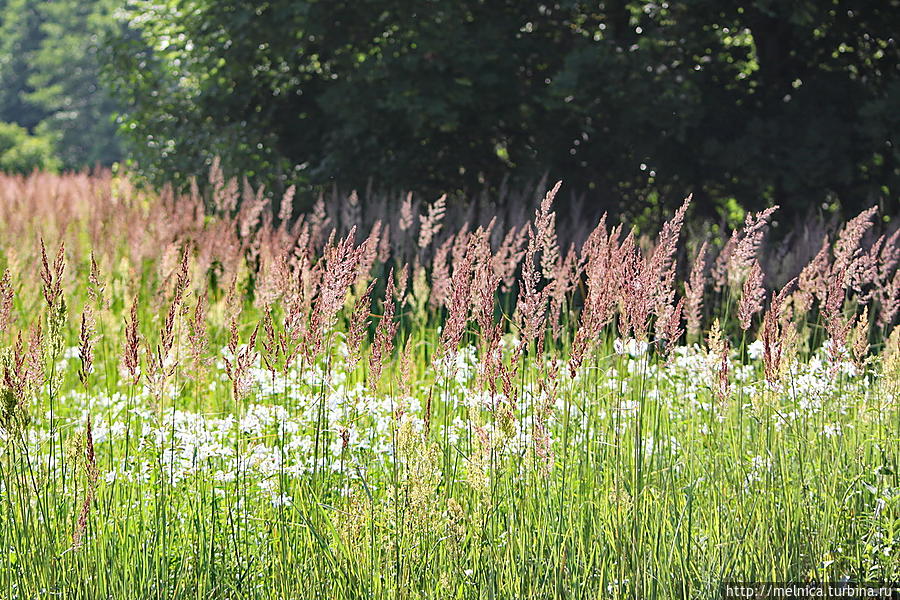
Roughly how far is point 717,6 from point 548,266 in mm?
6867

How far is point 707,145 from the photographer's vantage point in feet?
31.9

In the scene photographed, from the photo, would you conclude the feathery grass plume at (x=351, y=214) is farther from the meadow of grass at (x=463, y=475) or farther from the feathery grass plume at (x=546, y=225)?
the feathery grass plume at (x=546, y=225)

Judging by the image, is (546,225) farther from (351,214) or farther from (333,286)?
(351,214)

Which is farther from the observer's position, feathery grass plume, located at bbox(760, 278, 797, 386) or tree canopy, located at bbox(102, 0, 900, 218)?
tree canopy, located at bbox(102, 0, 900, 218)

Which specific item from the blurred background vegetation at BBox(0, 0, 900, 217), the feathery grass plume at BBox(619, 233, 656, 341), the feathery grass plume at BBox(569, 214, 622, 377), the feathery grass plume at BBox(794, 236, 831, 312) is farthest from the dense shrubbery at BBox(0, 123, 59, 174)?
the feathery grass plume at BBox(619, 233, 656, 341)

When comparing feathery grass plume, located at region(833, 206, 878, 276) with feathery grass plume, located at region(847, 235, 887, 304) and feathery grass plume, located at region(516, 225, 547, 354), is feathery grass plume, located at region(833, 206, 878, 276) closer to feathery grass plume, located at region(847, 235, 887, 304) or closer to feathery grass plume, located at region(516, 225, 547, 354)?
feathery grass plume, located at region(847, 235, 887, 304)

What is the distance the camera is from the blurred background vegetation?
9352 mm

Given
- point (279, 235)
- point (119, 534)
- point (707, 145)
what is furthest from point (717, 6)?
point (119, 534)

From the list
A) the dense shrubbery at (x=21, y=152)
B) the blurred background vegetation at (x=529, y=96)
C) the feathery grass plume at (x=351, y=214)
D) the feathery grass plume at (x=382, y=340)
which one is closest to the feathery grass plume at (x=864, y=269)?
the feathery grass plume at (x=382, y=340)

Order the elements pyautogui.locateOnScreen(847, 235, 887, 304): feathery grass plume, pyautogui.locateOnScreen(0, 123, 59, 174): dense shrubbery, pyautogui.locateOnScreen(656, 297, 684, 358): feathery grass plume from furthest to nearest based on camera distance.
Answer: pyautogui.locateOnScreen(0, 123, 59, 174): dense shrubbery < pyautogui.locateOnScreen(847, 235, 887, 304): feathery grass plume < pyautogui.locateOnScreen(656, 297, 684, 358): feathery grass plume

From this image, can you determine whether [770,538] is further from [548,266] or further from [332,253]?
[332,253]

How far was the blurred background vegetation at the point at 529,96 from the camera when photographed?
935 cm

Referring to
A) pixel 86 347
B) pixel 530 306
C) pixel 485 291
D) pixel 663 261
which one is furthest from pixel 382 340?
pixel 663 261

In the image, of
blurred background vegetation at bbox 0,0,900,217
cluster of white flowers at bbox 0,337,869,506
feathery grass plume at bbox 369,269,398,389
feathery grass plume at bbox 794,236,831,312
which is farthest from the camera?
blurred background vegetation at bbox 0,0,900,217
